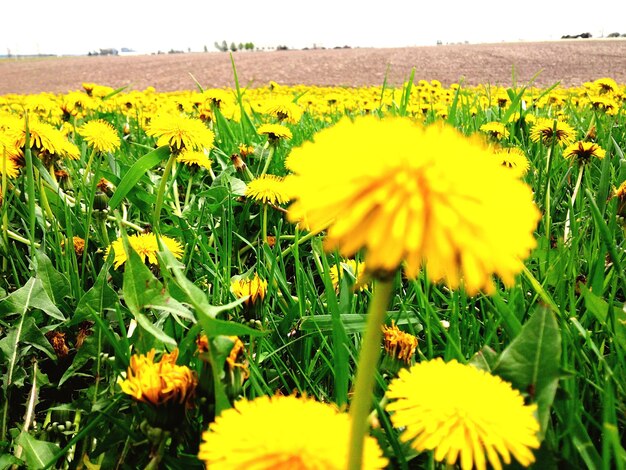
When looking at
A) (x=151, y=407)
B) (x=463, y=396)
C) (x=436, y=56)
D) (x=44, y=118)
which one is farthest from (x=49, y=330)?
(x=436, y=56)

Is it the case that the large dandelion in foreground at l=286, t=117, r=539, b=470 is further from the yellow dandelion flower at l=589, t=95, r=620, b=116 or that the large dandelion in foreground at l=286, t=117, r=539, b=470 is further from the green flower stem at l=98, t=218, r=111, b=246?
the yellow dandelion flower at l=589, t=95, r=620, b=116

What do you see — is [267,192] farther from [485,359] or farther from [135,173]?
[485,359]

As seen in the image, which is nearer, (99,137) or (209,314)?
(209,314)

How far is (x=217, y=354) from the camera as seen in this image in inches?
20.5

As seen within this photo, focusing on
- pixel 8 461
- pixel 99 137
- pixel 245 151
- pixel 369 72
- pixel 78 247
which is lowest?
pixel 8 461

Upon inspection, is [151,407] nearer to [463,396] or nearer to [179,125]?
[463,396]

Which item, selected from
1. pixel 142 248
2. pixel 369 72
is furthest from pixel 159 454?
pixel 369 72

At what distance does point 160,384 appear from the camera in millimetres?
523

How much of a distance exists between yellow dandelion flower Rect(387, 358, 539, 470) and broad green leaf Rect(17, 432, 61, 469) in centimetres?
44

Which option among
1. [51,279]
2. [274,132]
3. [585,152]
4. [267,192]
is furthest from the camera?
[274,132]

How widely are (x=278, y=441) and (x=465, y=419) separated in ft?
0.51

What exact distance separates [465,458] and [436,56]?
18.0 metres

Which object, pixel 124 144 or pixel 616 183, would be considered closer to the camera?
pixel 616 183

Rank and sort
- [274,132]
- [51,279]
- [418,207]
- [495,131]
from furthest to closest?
[495,131], [274,132], [51,279], [418,207]
